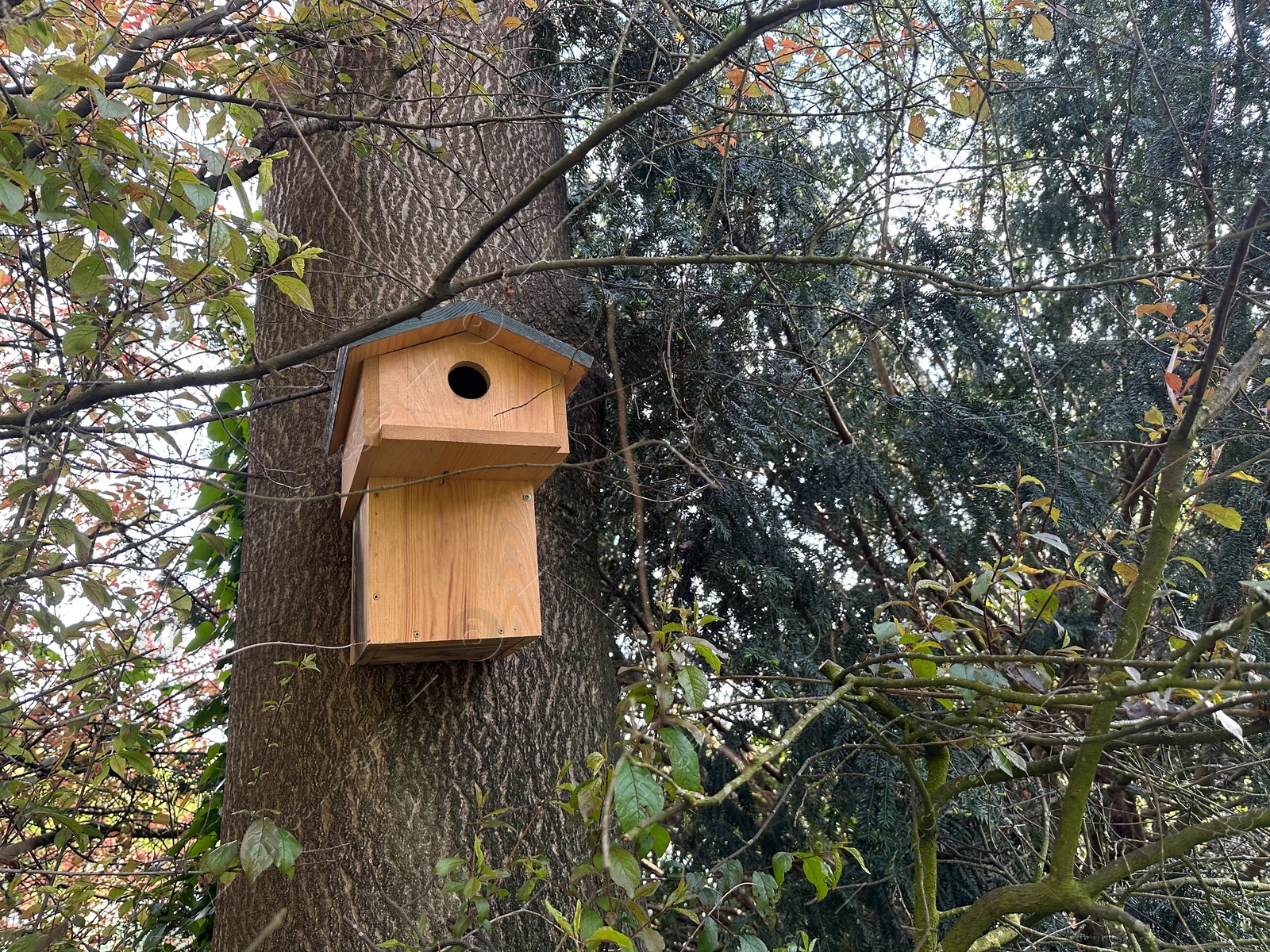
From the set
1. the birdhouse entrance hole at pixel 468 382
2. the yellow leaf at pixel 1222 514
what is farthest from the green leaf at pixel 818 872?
the birdhouse entrance hole at pixel 468 382

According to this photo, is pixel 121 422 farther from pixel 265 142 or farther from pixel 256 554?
pixel 265 142

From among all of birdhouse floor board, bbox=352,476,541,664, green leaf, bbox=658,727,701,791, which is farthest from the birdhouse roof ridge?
green leaf, bbox=658,727,701,791

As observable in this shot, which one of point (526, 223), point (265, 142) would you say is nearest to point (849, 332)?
point (526, 223)

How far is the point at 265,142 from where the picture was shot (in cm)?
279

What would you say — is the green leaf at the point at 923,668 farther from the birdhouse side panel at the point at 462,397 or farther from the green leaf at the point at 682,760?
the birdhouse side panel at the point at 462,397

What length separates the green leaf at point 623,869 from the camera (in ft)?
3.86

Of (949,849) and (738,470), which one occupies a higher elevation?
(738,470)

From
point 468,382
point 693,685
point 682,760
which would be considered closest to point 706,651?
point 693,685

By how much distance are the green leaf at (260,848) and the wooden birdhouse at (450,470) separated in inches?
15.9

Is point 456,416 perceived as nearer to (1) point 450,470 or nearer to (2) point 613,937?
(1) point 450,470

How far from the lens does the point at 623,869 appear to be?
47.3 inches

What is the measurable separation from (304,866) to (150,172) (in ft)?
5.02

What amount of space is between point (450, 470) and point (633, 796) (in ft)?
3.53

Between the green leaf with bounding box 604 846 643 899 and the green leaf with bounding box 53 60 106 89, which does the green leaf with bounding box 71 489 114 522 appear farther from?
the green leaf with bounding box 604 846 643 899
